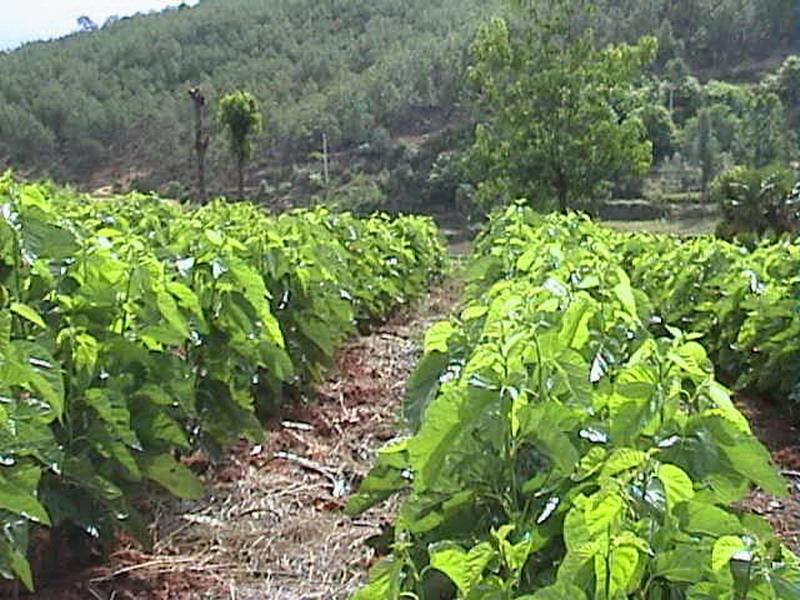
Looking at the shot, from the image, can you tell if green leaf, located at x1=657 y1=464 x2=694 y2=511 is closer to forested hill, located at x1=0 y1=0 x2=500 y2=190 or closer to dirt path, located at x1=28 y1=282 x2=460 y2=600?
dirt path, located at x1=28 y1=282 x2=460 y2=600

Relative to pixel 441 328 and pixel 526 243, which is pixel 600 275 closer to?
pixel 441 328

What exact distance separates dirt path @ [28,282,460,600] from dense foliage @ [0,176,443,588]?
7.3 inches

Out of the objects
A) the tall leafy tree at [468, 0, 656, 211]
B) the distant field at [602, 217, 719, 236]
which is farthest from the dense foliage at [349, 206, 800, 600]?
the distant field at [602, 217, 719, 236]

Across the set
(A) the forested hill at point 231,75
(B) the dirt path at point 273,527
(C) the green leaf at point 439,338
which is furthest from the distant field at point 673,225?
(C) the green leaf at point 439,338

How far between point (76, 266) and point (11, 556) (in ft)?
2.92

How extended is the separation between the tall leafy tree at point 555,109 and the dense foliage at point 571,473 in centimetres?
1532

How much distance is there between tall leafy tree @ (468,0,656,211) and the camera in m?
17.5

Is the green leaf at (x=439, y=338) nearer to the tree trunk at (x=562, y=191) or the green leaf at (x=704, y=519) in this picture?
the green leaf at (x=704, y=519)

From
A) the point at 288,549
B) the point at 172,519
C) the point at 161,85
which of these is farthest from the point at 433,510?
the point at 161,85

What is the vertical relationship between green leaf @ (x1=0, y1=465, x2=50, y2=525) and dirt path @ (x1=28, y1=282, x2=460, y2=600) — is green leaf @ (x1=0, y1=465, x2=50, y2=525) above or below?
above

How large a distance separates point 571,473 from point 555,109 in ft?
54.8

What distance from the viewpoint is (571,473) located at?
1653mm

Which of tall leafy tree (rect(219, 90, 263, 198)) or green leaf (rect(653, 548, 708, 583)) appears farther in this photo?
tall leafy tree (rect(219, 90, 263, 198))

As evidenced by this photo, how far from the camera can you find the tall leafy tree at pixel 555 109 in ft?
57.6
